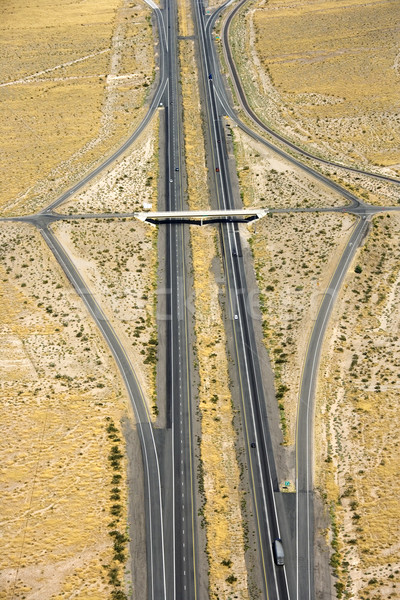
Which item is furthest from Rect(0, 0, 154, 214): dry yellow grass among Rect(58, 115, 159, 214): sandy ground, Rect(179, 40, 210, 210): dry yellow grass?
Rect(179, 40, 210, 210): dry yellow grass

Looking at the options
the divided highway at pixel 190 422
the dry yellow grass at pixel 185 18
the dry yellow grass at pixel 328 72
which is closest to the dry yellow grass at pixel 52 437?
the divided highway at pixel 190 422

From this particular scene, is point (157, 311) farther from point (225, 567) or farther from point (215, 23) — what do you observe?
point (215, 23)

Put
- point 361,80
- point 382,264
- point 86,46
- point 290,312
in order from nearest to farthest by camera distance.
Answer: point 290,312, point 382,264, point 361,80, point 86,46

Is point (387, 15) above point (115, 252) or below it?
above

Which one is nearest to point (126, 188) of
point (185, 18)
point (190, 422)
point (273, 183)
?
point (273, 183)

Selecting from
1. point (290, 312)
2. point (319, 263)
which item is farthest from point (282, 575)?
point (319, 263)

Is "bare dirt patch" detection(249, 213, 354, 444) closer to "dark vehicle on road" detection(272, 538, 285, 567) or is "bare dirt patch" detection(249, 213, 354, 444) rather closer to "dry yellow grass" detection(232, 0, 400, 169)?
"dark vehicle on road" detection(272, 538, 285, 567)
